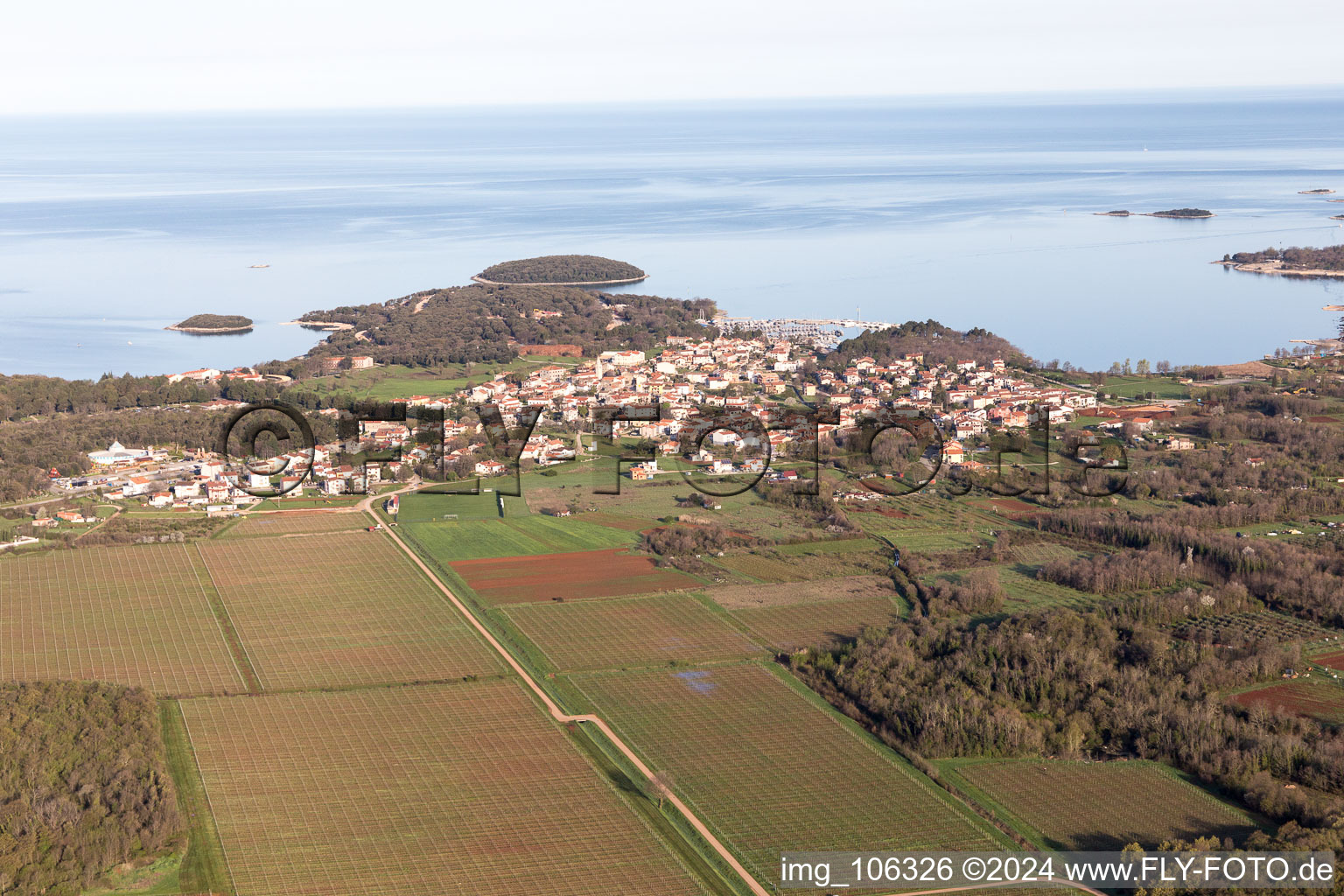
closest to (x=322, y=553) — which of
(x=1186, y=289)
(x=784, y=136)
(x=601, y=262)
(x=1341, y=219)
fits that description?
(x=601, y=262)

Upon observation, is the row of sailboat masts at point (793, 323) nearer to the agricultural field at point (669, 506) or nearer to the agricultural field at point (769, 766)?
the agricultural field at point (669, 506)

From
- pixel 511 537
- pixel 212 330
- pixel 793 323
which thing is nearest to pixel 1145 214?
pixel 793 323

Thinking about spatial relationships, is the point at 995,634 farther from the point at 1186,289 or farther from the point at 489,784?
the point at 1186,289

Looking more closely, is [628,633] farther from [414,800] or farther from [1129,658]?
[1129,658]

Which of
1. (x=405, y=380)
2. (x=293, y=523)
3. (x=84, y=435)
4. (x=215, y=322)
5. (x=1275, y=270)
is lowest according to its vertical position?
(x=293, y=523)

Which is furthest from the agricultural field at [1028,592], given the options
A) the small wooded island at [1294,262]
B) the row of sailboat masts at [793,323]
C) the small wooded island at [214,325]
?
the small wooded island at [1294,262]

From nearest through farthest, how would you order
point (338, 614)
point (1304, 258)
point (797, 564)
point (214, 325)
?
point (338, 614) < point (797, 564) < point (214, 325) < point (1304, 258)
